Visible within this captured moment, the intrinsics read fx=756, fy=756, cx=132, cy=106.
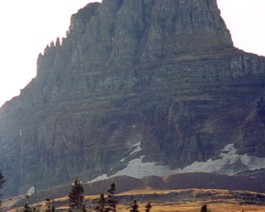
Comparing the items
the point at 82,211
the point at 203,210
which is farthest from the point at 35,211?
the point at 203,210

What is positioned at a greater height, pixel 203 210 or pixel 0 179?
pixel 0 179

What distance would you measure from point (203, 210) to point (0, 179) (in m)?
30.1

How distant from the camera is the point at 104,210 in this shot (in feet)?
346

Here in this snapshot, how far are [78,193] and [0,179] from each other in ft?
44.8

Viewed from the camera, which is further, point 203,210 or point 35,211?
point 35,211

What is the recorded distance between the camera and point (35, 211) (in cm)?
11300

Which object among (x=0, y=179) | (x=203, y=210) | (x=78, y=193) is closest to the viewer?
(x=203, y=210)

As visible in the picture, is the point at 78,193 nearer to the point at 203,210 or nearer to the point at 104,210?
the point at 104,210

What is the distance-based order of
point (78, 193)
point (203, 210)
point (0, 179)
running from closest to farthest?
point (203, 210)
point (0, 179)
point (78, 193)

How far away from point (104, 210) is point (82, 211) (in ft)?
26.4

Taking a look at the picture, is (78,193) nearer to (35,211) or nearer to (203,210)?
(35,211)

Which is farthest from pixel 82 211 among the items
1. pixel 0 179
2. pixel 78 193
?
pixel 0 179

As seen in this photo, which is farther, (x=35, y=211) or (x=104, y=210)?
(x=35, y=211)

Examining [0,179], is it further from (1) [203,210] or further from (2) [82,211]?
(1) [203,210]
